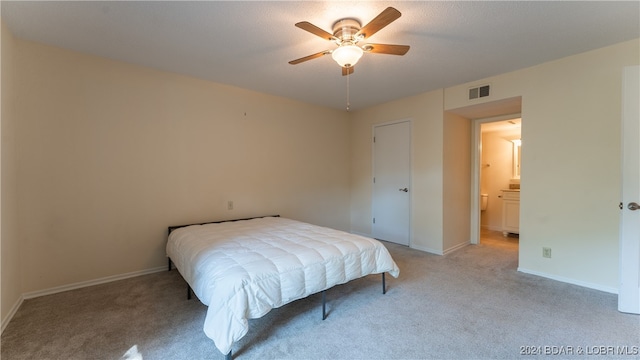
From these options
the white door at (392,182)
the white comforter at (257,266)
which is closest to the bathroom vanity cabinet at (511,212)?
the white door at (392,182)

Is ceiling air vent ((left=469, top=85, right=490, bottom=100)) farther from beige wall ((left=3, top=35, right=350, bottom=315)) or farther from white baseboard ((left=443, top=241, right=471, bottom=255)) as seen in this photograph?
beige wall ((left=3, top=35, right=350, bottom=315))

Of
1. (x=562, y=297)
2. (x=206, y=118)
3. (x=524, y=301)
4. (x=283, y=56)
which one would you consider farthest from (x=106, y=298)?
(x=562, y=297)

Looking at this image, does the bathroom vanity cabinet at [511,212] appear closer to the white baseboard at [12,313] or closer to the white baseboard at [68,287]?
the white baseboard at [68,287]

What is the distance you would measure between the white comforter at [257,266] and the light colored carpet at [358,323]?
0.28 m

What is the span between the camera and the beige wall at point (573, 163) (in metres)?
2.54

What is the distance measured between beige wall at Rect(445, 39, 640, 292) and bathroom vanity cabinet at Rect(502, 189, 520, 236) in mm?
2081

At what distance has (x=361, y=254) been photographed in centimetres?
232

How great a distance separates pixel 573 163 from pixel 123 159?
462 cm

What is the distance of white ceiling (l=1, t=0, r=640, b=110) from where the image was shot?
1917 millimetres

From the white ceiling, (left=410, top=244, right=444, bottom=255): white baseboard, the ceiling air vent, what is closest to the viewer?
the white ceiling

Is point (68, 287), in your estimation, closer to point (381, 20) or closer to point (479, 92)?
point (381, 20)

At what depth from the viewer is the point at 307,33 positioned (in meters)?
2.23

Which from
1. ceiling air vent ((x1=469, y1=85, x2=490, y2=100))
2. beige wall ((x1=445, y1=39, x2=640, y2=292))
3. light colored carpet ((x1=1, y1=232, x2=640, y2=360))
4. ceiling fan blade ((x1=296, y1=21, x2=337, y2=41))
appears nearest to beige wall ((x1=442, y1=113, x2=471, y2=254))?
ceiling air vent ((x1=469, y1=85, x2=490, y2=100))

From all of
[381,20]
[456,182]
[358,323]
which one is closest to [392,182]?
[456,182]
